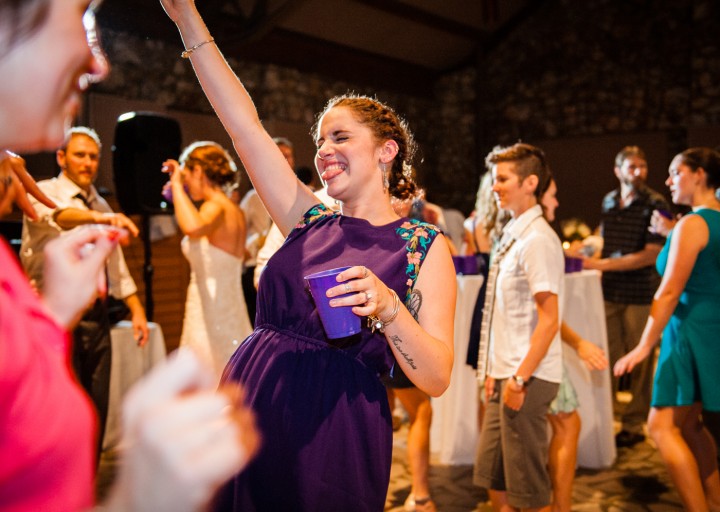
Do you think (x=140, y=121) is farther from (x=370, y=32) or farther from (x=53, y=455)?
(x=370, y=32)

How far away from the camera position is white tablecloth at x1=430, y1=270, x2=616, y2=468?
3.68 metres

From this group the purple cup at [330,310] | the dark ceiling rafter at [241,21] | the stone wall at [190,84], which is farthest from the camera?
the dark ceiling rafter at [241,21]

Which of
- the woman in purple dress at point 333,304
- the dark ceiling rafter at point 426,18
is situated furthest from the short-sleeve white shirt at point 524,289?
the dark ceiling rafter at point 426,18

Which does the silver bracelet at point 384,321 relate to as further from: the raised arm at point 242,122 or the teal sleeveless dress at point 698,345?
the teal sleeveless dress at point 698,345

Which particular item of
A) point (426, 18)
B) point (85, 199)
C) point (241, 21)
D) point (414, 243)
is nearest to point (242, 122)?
point (414, 243)

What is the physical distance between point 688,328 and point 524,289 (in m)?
0.82

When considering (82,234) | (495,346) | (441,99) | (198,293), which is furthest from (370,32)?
(82,234)

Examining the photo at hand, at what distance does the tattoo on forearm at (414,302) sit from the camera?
1473mm

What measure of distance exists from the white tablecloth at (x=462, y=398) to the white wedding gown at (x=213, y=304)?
126 cm

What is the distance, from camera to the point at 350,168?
1628mm

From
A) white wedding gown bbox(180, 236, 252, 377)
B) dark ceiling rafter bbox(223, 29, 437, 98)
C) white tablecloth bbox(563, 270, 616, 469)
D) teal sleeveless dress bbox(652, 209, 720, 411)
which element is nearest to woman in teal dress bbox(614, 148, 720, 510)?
teal sleeveless dress bbox(652, 209, 720, 411)

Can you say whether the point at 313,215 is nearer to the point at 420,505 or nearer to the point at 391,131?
the point at 391,131

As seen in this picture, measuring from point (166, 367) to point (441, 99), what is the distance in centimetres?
1110

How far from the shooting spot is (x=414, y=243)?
5.01ft
